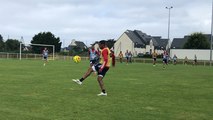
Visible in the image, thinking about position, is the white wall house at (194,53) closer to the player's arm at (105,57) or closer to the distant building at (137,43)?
the distant building at (137,43)

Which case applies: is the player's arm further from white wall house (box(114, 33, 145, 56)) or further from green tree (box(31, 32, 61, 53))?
white wall house (box(114, 33, 145, 56))

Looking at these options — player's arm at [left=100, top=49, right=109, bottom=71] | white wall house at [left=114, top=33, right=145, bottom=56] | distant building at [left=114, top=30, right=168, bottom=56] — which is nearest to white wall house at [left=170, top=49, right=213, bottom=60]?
white wall house at [left=114, top=33, right=145, bottom=56]

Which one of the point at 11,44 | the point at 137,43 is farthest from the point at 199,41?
the point at 11,44

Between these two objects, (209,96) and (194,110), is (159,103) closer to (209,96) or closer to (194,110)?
(194,110)

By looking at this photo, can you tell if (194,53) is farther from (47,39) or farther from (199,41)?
(47,39)

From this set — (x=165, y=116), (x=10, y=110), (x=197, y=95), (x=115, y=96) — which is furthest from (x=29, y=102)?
(x=197, y=95)

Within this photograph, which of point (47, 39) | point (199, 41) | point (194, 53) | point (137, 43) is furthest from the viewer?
point (137, 43)

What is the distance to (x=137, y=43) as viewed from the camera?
11581cm

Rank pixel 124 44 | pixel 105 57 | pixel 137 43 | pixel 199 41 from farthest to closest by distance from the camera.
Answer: pixel 137 43 → pixel 124 44 → pixel 199 41 → pixel 105 57

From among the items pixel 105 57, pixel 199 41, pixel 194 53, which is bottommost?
pixel 105 57

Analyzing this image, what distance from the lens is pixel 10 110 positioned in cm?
934

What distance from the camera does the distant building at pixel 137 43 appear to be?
11300cm

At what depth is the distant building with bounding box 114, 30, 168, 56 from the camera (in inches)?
4449

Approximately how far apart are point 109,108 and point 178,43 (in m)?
118
